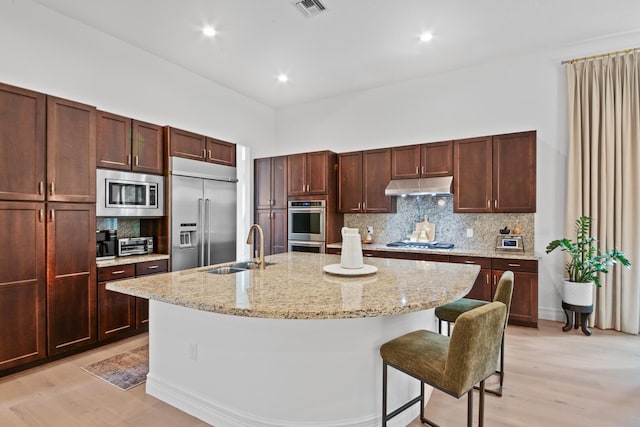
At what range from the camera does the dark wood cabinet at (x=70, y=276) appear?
301 centimetres

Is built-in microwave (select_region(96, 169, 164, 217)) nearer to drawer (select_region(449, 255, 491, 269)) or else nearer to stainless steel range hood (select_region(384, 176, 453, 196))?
stainless steel range hood (select_region(384, 176, 453, 196))

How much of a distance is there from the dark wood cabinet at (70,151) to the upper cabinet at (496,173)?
415 centimetres

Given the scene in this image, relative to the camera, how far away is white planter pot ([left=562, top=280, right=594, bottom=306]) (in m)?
3.63

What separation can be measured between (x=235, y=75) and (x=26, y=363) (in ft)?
13.3

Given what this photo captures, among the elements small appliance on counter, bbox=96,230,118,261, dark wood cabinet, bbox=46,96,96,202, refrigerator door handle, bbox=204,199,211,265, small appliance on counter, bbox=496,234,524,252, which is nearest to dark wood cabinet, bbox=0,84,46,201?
dark wood cabinet, bbox=46,96,96,202

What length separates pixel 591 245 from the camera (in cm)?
384

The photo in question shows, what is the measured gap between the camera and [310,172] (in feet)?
17.3

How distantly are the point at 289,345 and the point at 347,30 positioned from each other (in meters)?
3.30

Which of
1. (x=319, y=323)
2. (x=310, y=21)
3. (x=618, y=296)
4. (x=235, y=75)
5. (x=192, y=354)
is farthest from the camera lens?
(x=235, y=75)

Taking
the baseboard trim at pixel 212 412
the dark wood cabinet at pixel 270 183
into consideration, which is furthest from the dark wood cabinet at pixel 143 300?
the dark wood cabinet at pixel 270 183

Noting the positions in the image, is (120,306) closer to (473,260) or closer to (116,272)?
(116,272)

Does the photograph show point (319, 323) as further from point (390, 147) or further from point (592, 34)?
point (592, 34)

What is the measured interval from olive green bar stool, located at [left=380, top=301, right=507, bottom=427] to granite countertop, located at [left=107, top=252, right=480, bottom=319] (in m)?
0.22

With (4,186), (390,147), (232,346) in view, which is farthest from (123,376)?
(390,147)
